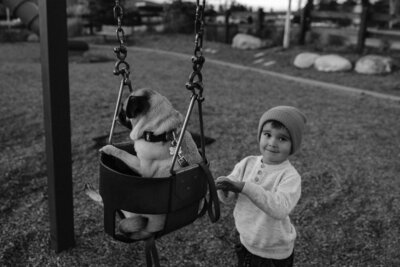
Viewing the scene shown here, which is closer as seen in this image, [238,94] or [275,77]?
[238,94]

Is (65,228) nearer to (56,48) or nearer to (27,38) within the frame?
(56,48)

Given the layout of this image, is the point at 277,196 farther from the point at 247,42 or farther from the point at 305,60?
the point at 247,42

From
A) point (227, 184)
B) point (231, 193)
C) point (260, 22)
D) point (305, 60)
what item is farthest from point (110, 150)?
point (260, 22)

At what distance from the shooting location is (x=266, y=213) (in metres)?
1.77

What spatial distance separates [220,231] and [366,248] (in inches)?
41.9

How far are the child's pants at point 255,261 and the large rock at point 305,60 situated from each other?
10040 mm

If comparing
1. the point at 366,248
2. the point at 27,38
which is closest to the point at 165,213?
the point at 366,248

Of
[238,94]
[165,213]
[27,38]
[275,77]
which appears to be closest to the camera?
[165,213]

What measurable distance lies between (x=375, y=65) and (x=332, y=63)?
1087 mm

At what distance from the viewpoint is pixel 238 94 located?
826 centimetres

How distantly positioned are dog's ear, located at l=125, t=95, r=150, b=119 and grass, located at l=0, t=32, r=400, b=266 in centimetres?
143

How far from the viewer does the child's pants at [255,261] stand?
1.99m

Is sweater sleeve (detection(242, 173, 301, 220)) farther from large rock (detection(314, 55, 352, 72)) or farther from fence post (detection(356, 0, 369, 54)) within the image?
fence post (detection(356, 0, 369, 54))

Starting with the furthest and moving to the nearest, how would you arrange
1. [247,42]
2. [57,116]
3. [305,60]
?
1. [247,42]
2. [305,60]
3. [57,116]
